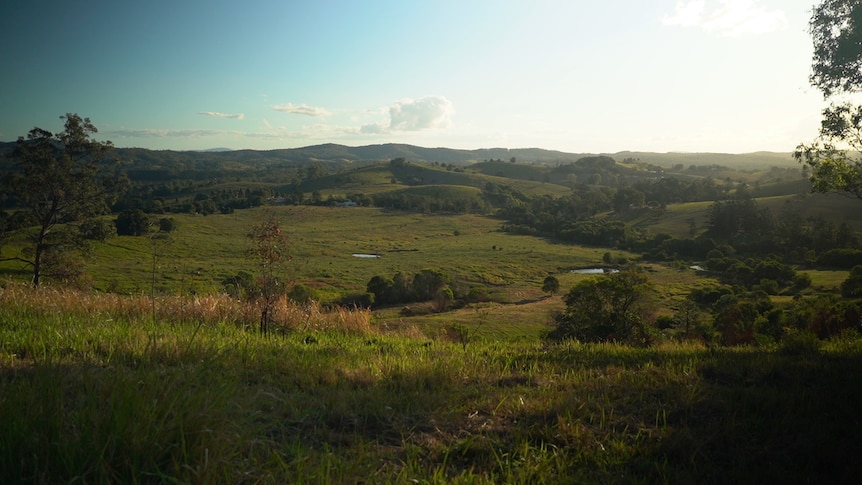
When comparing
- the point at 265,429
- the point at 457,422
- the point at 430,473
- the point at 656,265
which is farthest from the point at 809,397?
the point at 656,265

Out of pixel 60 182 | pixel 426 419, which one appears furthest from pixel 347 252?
pixel 426 419

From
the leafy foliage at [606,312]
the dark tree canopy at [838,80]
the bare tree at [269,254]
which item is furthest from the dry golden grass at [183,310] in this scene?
the leafy foliage at [606,312]

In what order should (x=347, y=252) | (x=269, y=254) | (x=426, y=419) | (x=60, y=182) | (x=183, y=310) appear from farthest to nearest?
(x=347, y=252) → (x=60, y=182) → (x=269, y=254) → (x=183, y=310) → (x=426, y=419)

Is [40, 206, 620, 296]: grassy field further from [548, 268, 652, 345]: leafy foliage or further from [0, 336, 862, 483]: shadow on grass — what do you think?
[0, 336, 862, 483]: shadow on grass

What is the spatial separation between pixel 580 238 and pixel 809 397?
393ft

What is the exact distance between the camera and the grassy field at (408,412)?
275 cm

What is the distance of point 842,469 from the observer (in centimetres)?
345

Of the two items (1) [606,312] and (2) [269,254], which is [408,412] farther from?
(1) [606,312]

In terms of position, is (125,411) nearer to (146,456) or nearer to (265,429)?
(146,456)

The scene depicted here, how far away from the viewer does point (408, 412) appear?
4262mm

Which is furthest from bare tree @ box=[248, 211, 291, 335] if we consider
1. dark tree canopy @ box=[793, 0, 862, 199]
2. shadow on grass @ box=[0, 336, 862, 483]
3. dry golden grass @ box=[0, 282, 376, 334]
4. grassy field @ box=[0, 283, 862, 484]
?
dark tree canopy @ box=[793, 0, 862, 199]

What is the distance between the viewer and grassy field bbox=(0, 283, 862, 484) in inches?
108

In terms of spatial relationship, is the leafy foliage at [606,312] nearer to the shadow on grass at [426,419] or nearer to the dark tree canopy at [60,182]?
the shadow on grass at [426,419]

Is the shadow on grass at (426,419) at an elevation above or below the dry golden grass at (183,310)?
above
